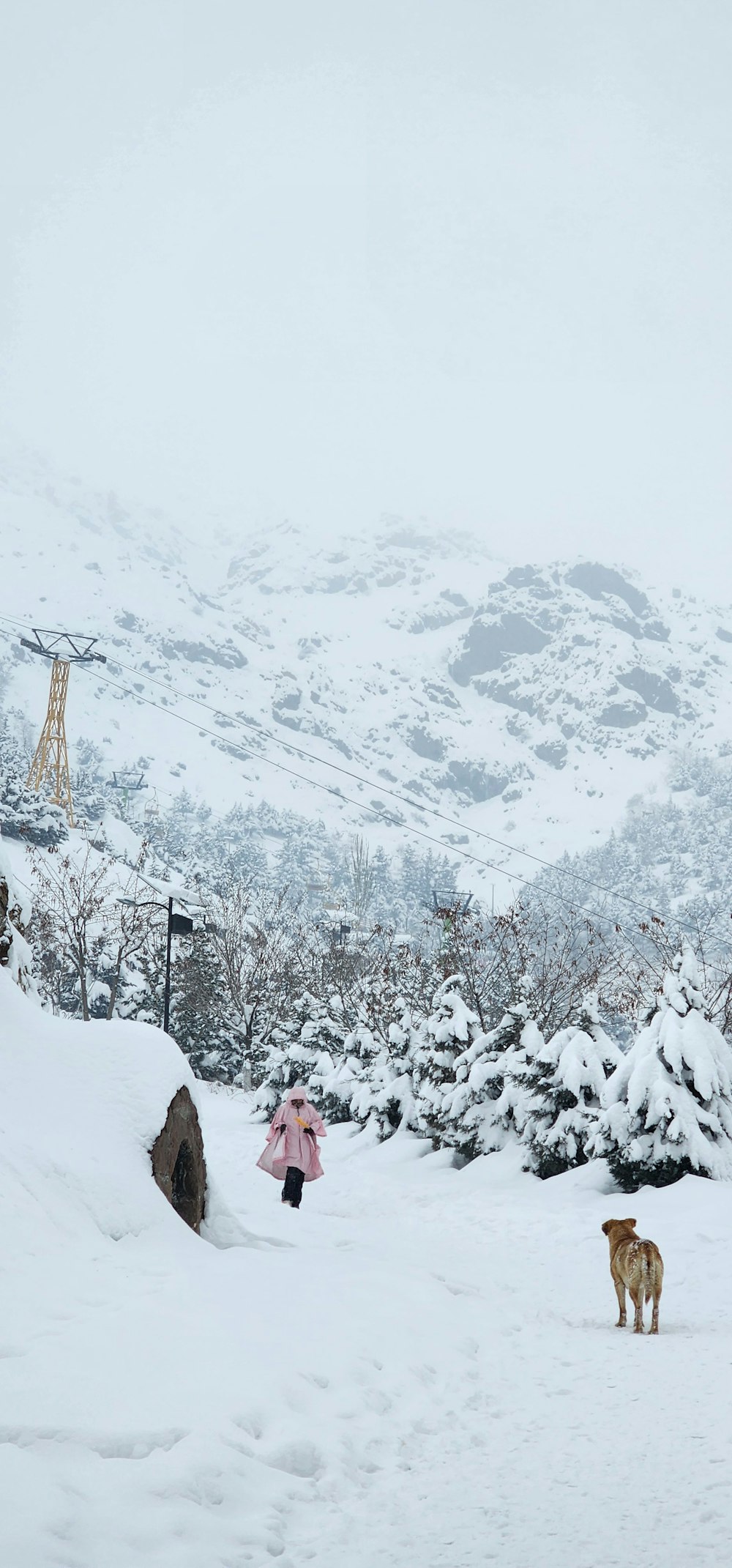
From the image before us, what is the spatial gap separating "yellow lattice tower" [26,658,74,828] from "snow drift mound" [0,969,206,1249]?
49.7 metres

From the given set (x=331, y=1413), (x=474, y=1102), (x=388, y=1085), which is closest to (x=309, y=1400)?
(x=331, y=1413)

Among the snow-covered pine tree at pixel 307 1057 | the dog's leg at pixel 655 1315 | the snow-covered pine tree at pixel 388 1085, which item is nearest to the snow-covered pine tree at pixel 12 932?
the dog's leg at pixel 655 1315

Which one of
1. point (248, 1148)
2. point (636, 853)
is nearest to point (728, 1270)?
point (248, 1148)

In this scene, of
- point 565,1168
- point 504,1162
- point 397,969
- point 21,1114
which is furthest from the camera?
point 397,969

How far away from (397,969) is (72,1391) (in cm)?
2178

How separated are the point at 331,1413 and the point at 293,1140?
6776 mm

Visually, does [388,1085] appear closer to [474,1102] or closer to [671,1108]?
[474,1102]

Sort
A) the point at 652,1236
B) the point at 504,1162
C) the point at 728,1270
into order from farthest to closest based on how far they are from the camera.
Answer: the point at 504,1162 → the point at 652,1236 → the point at 728,1270

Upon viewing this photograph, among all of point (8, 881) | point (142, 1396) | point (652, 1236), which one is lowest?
point (652, 1236)

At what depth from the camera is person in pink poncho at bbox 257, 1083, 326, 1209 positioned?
11.3 m

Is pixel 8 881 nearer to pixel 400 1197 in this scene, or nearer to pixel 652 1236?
pixel 652 1236

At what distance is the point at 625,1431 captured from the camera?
482cm

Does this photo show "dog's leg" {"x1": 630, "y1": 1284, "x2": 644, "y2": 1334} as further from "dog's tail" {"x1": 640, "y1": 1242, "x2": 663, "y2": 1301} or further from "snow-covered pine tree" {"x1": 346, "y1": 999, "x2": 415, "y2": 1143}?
"snow-covered pine tree" {"x1": 346, "y1": 999, "x2": 415, "y2": 1143}

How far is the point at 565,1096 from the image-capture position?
13.3 m
